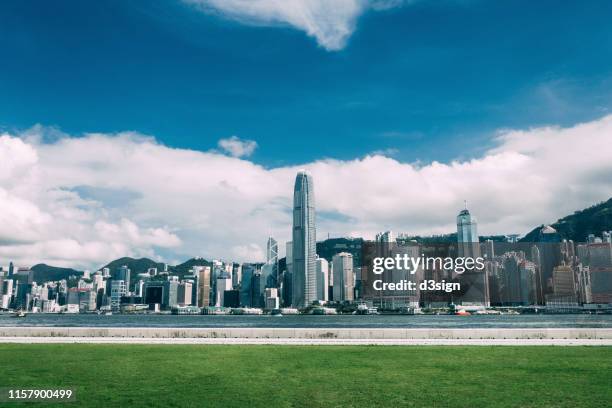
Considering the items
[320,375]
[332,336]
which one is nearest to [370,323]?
[332,336]

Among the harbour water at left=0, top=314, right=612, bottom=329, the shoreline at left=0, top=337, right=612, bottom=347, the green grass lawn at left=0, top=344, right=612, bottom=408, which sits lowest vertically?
the harbour water at left=0, top=314, right=612, bottom=329

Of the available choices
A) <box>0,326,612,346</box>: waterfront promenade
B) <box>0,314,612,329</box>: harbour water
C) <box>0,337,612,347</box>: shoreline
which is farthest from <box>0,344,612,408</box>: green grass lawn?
<box>0,314,612,329</box>: harbour water

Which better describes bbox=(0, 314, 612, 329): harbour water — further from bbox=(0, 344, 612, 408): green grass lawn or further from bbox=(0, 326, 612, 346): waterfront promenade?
bbox=(0, 344, 612, 408): green grass lawn

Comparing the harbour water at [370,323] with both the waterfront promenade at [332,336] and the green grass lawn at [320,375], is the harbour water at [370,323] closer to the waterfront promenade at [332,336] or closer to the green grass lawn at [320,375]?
the waterfront promenade at [332,336]

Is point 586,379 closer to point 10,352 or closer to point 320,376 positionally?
point 320,376

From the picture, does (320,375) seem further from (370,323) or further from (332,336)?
(370,323)

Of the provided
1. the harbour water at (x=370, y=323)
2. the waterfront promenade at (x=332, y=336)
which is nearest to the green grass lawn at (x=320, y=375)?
the waterfront promenade at (x=332, y=336)

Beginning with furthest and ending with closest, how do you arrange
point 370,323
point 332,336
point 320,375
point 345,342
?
point 370,323 → point 332,336 → point 345,342 → point 320,375

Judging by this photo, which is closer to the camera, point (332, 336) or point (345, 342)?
point (345, 342)
